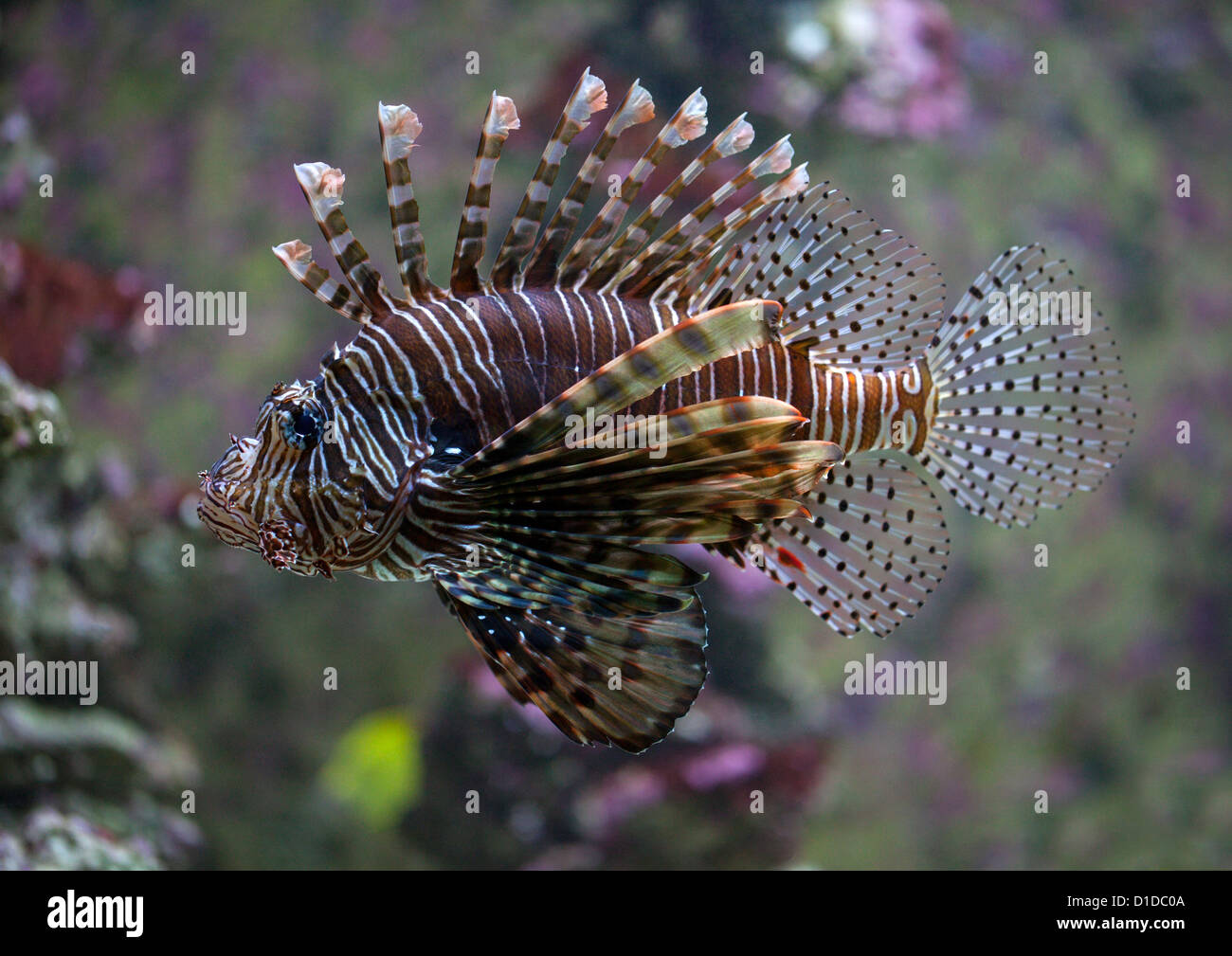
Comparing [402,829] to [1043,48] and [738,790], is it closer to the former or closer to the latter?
[738,790]

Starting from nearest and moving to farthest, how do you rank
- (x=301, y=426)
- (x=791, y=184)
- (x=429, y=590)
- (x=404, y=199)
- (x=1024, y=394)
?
(x=301, y=426) < (x=404, y=199) < (x=791, y=184) < (x=1024, y=394) < (x=429, y=590)

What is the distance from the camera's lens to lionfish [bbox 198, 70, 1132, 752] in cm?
150

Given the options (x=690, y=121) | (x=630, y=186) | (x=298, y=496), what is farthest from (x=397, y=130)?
(x=298, y=496)

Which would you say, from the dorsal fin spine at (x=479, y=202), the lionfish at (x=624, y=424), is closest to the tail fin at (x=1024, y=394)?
the lionfish at (x=624, y=424)

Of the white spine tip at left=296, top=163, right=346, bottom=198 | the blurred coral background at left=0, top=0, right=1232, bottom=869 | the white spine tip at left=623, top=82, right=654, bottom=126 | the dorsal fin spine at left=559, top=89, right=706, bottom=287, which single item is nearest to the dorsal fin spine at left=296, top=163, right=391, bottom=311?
the white spine tip at left=296, top=163, right=346, bottom=198

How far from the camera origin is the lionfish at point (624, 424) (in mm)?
1503

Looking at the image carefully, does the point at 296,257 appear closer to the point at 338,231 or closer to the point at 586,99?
the point at 338,231

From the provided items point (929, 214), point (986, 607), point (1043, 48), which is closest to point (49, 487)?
point (929, 214)

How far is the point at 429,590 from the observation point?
5.27 m

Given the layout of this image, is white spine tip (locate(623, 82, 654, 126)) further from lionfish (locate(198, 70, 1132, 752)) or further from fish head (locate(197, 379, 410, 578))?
fish head (locate(197, 379, 410, 578))

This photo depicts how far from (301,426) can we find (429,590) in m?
3.79

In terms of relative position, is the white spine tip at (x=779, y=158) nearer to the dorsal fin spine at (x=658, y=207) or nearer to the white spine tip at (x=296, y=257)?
the dorsal fin spine at (x=658, y=207)

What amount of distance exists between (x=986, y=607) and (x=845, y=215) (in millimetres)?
4883

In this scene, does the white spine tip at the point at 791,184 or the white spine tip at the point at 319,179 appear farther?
the white spine tip at the point at 791,184
